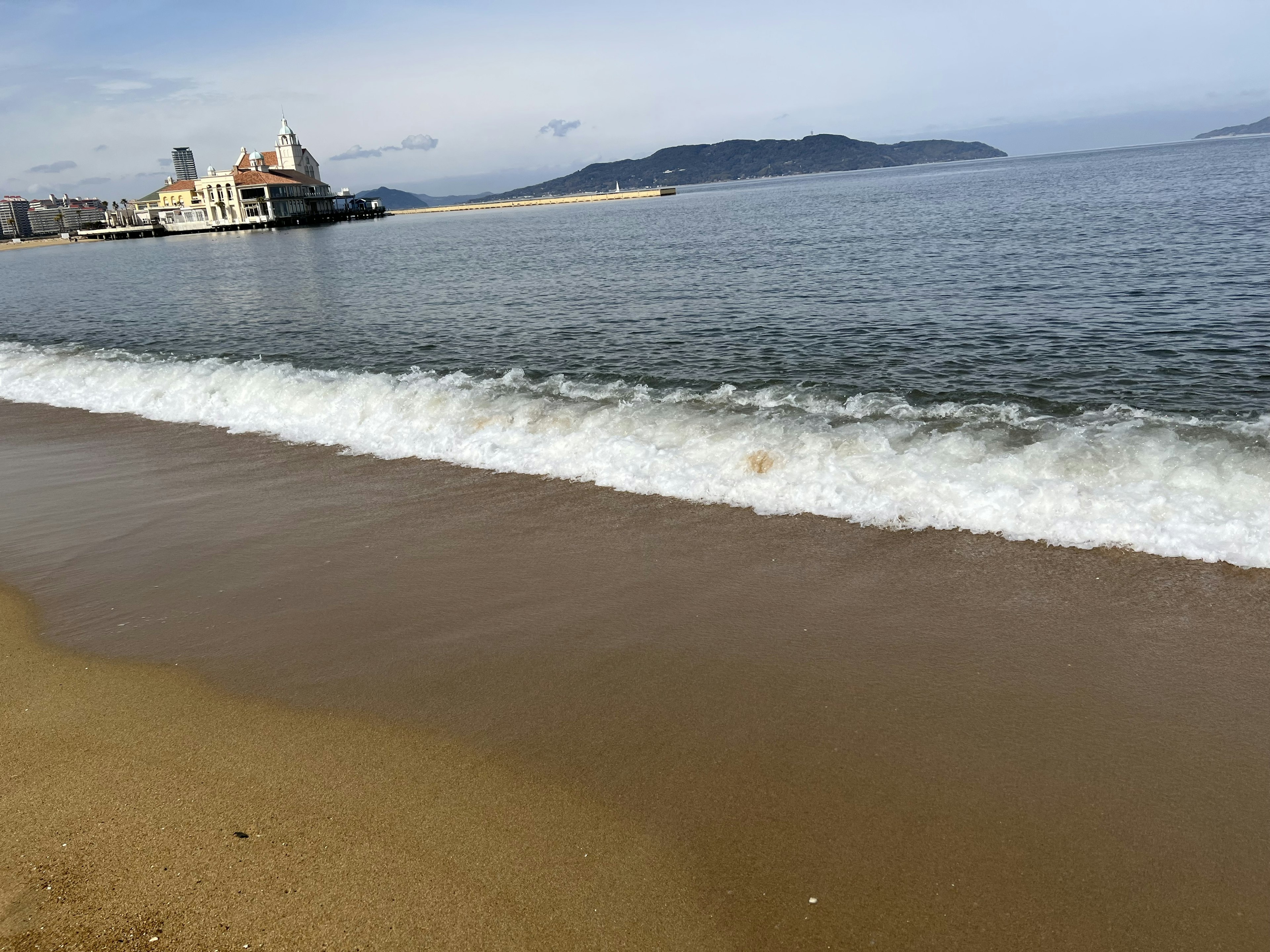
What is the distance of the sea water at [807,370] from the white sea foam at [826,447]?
0.11 feet

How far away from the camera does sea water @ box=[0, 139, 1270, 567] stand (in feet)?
25.7

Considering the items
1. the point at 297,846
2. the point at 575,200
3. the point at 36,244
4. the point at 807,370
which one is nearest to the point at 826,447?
the point at 807,370

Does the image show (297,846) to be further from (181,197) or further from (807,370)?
(181,197)

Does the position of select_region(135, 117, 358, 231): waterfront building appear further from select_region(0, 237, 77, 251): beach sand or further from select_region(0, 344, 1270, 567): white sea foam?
select_region(0, 344, 1270, 567): white sea foam

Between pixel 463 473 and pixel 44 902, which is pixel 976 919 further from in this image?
pixel 463 473

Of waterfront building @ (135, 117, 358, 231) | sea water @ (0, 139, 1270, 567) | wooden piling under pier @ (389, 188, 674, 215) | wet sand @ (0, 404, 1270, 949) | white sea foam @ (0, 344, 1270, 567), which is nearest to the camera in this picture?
wet sand @ (0, 404, 1270, 949)

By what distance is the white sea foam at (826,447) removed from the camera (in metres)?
7.09

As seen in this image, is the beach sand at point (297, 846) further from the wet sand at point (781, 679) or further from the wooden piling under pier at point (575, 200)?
the wooden piling under pier at point (575, 200)

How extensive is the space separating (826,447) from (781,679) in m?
4.36

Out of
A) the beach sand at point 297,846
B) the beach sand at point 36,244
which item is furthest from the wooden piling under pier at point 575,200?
the beach sand at point 297,846

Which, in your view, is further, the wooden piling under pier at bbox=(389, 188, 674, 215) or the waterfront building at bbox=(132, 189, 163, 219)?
the wooden piling under pier at bbox=(389, 188, 674, 215)

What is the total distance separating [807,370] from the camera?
43.5 feet

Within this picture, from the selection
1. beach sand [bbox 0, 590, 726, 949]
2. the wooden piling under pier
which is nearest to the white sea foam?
beach sand [bbox 0, 590, 726, 949]

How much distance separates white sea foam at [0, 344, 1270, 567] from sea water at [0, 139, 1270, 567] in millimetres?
34
